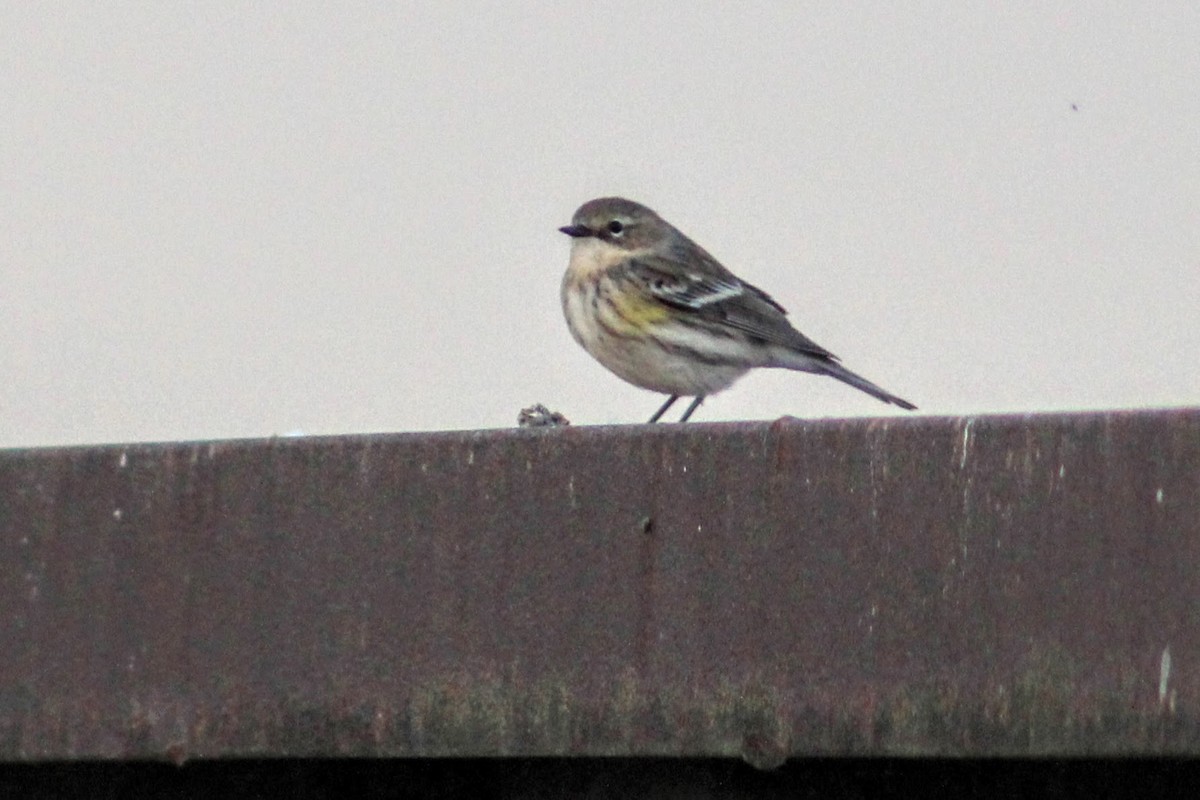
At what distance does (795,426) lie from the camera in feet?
14.9

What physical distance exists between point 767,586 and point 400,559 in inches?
35.3

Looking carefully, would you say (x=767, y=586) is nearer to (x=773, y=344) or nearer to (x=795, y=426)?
(x=795, y=426)

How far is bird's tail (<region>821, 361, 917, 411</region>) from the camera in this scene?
9789 mm

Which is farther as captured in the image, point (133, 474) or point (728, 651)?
point (133, 474)

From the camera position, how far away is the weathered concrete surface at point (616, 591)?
13.4ft

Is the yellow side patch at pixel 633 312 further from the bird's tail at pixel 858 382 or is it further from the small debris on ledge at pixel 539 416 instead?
the small debris on ledge at pixel 539 416

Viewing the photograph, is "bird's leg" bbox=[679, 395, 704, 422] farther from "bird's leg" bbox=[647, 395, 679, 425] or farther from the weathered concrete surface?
the weathered concrete surface

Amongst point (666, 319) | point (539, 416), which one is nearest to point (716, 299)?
point (666, 319)

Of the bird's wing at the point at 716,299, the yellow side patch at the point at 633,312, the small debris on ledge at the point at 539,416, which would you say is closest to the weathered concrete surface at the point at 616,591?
the small debris on ledge at the point at 539,416

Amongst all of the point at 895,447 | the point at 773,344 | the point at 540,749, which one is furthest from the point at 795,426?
the point at 773,344

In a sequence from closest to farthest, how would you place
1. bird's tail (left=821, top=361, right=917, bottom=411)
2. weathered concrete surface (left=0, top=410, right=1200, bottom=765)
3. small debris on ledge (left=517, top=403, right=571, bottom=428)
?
weathered concrete surface (left=0, top=410, right=1200, bottom=765) → small debris on ledge (left=517, top=403, right=571, bottom=428) → bird's tail (left=821, top=361, right=917, bottom=411)

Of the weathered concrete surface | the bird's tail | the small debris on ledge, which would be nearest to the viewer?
the weathered concrete surface

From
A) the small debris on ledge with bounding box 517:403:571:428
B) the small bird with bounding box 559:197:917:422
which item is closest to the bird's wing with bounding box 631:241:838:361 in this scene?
the small bird with bounding box 559:197:917:422

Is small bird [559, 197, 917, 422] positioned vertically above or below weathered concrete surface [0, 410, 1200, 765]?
above
